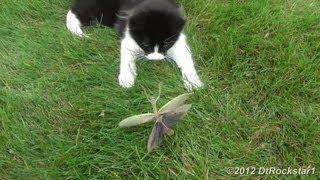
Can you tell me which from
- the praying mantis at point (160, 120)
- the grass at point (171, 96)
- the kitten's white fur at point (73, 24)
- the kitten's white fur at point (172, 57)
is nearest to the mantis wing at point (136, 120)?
the praying mantis at point (160, 120)

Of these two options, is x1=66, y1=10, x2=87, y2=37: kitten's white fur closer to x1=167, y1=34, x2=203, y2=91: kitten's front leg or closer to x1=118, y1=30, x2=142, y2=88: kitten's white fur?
x1=118, y1=30, x2=142, y2=88: kitten's white fur

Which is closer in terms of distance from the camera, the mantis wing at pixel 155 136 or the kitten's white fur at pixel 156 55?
the mantis wing at pixel 155 136

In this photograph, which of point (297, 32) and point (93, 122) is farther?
point (297, 32)

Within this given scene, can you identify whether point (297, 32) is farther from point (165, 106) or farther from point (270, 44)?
point (165, 106)

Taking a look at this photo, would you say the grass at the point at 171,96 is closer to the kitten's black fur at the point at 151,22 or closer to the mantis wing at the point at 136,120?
the mantis wing at the point at 136,120

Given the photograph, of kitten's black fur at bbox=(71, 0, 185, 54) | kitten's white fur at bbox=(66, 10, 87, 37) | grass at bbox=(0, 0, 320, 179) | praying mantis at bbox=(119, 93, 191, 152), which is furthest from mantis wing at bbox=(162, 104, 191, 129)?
kitten's white fur at bbox=(66, 10, 87, 37)

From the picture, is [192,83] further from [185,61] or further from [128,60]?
Result: [128,60]

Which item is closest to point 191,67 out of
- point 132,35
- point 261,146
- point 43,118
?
point 132,35
